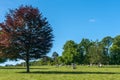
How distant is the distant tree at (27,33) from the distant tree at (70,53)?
90.4m

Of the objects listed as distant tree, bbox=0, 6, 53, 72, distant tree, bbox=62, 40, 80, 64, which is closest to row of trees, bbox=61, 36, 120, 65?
distant tree, bbox=62, 40, 80, 64

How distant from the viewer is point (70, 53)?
143 m

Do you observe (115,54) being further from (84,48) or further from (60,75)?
(60,75)

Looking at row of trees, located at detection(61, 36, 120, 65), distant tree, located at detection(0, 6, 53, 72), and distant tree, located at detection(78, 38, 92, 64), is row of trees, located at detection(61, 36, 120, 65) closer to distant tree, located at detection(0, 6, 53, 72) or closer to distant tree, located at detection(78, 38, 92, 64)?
distant tree, located at detection(78, 38, 92, 64)

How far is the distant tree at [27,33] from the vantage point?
165ft

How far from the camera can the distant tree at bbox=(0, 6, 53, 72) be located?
50.3 m

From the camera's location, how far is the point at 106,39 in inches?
6294

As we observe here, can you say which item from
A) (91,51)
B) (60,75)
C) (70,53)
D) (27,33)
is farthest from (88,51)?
(60,75)

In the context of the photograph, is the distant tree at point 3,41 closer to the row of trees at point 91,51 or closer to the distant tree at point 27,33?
the distant tree at point 27,33

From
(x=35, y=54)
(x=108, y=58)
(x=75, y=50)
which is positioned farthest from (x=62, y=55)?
(x=35, y=54)

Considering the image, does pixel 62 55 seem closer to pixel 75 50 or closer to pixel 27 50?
pixel 75 50

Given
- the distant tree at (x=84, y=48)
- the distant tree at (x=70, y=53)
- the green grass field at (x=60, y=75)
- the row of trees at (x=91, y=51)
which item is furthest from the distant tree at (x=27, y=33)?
the distant tree at (x=84, y=48)

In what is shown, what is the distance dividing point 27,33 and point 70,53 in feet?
306

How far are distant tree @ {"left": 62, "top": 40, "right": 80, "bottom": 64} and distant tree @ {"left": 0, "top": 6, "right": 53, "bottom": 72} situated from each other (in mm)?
90392
